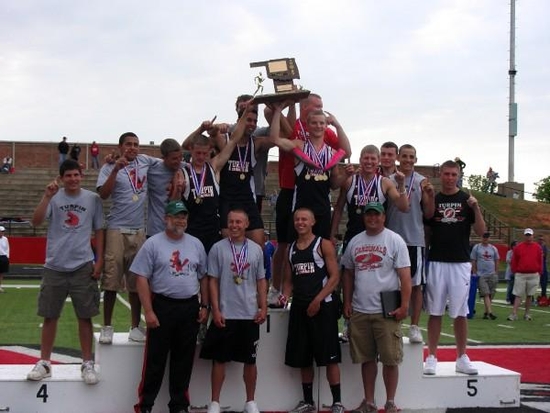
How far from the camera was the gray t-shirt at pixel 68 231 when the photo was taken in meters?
6.94

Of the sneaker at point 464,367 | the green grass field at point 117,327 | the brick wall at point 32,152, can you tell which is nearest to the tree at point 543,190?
the brick wall at point 32,152

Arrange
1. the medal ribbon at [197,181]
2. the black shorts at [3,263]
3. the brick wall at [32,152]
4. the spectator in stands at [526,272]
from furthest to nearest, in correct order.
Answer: the brick wall at [32,152] → the black shorts at [3,263] → the spectator in stands at [526,272] → the medal ribbon at [197,181]

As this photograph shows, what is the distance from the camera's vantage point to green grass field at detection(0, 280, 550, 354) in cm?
1155

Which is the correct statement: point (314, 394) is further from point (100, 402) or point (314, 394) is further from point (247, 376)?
point (100, 402)

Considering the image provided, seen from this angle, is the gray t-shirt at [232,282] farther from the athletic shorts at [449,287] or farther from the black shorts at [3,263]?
the black shorts at [3,263]

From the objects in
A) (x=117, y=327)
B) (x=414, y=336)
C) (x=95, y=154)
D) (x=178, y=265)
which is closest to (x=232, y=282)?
(x=178, y=265)

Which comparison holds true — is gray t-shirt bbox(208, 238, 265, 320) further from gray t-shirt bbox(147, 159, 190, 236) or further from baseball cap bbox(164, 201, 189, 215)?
gray t-shirt bbox(147, 159, 190, 236)

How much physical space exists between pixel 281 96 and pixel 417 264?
2051mm

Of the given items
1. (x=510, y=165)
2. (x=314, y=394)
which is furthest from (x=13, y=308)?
(x=510, y=165)

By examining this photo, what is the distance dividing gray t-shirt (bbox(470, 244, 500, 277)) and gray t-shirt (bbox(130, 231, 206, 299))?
33.8 ft

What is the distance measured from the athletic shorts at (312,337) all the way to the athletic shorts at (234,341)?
15.3 inches

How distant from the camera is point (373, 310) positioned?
7.03m

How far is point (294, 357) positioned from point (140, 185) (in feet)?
6.92

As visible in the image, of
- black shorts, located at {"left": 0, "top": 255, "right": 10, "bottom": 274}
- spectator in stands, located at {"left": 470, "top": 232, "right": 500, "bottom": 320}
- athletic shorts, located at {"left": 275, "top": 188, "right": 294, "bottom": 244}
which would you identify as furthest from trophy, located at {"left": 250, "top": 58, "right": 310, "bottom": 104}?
black shorts, located at {"left": 0, "top": 255, "right": 10, "bottom": 274}
